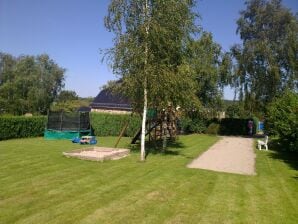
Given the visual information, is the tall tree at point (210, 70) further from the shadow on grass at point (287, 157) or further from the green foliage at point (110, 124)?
the shadow on grass at point (287, 157)

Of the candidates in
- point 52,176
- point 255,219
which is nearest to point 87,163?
point 52,176

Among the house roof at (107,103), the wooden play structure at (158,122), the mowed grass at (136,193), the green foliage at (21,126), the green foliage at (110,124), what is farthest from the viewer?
the house roof at (107,103)

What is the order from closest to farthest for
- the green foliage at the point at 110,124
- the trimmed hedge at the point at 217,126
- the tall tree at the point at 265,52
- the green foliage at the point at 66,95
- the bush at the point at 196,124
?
the green foliage at the point at 110,124 < the tall tree at the point at 265,52 < the trimmed hedge at the point at 217,126 < the bush at the point at 196,124 < the green foliage at the point at 66,95

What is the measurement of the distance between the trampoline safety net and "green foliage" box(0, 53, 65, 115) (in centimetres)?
2803

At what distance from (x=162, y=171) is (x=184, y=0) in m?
7.06

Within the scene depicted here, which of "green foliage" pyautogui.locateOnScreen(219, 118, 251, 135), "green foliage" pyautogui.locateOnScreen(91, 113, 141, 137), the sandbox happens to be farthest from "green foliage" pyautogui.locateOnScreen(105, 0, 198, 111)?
"green foliage" pyautogui.locateOnScreen(219, 118, 251, 135)

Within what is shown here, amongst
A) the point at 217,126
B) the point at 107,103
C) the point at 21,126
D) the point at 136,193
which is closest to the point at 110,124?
the point at 21,126

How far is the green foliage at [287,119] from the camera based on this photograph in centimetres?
1506

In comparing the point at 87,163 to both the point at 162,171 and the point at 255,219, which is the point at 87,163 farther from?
the point at 255,219

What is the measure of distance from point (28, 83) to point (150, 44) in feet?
140

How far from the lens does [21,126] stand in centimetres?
2325

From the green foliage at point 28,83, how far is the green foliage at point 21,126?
27696 mm

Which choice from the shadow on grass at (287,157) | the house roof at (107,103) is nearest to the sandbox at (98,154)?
the shadow on grass at (287,157)

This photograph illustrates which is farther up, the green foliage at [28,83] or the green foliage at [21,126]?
the green foliage at [28,83]
